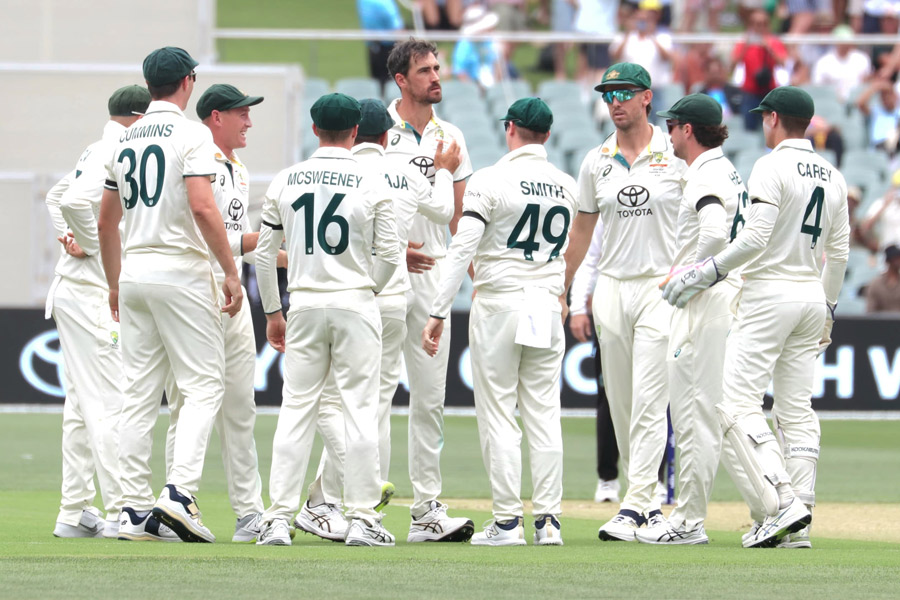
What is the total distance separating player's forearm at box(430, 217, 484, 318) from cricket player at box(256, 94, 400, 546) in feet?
1.31

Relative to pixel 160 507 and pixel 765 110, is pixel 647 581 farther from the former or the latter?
pixel 765 110

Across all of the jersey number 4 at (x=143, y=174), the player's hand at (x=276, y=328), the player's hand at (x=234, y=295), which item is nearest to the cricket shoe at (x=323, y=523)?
the player's hand at (x=276, y=328)

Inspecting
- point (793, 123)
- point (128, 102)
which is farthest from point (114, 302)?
point (793, 123)

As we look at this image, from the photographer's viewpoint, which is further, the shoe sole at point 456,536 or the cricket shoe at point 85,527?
the shoe sole at point 456,536

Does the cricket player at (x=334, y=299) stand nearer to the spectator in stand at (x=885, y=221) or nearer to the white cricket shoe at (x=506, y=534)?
the white cricket shoe at (x=506, y=534)

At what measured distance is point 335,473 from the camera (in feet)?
25.8

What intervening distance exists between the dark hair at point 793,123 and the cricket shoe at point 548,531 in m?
2.47

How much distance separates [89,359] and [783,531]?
152 inches

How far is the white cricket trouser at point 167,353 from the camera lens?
7.20 metres

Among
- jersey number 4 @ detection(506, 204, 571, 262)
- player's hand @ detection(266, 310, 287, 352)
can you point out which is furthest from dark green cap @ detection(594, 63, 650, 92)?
player's hand @ detection(266, 310, 287, 352)

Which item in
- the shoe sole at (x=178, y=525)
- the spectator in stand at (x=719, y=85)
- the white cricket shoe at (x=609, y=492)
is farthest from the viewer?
the spectator in stand at (x=719, y=85)

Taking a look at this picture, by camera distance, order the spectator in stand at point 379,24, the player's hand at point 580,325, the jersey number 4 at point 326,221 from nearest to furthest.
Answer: the jersey number 4 at point 326,221, the player's hand at point 580,325, the spectator in stand at point 379,24

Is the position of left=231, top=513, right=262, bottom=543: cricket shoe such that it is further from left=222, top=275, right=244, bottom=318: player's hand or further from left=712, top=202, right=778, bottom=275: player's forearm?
left=712, top=202, right=778, bottom=275: player's forearm

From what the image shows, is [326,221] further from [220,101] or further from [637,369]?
[637,369]
